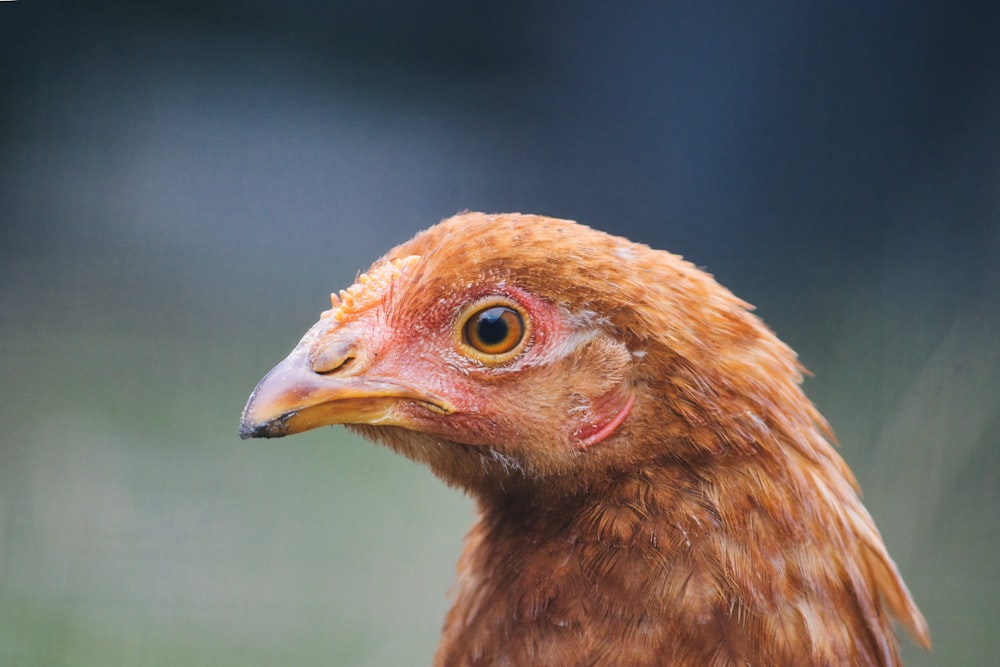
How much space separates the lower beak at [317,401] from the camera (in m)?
0.89

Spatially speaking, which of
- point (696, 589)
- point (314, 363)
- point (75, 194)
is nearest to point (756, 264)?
point (696, 589)

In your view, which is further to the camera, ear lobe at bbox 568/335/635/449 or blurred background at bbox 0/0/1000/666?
blurred background at bbox 0/0/1000/666

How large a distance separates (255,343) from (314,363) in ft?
3.32

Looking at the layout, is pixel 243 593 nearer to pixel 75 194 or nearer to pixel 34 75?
pixel 75 194

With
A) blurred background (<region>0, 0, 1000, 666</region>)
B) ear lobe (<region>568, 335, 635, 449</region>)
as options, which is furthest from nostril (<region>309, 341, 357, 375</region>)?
blurred background (<region>0, 0, 1000, 666</region>)

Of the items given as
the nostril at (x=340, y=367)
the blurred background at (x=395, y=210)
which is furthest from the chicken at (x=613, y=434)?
the blurred background at (x=395, y=210)

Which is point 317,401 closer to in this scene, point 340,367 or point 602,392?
point 340,367

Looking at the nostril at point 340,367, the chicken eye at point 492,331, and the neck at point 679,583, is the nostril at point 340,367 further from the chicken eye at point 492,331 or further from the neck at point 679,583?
the neck at point 679,583

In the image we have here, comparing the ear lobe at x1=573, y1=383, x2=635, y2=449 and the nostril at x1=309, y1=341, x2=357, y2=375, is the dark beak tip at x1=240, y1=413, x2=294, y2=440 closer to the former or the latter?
the nostril at x1=309, y1=341, x2=357, y2=375

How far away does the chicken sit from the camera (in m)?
0.88

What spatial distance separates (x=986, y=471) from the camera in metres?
1.45

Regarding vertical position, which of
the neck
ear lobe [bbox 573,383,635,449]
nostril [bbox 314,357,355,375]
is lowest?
the neck

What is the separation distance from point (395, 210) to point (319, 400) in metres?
0.95

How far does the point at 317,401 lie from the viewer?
90 centimetres
